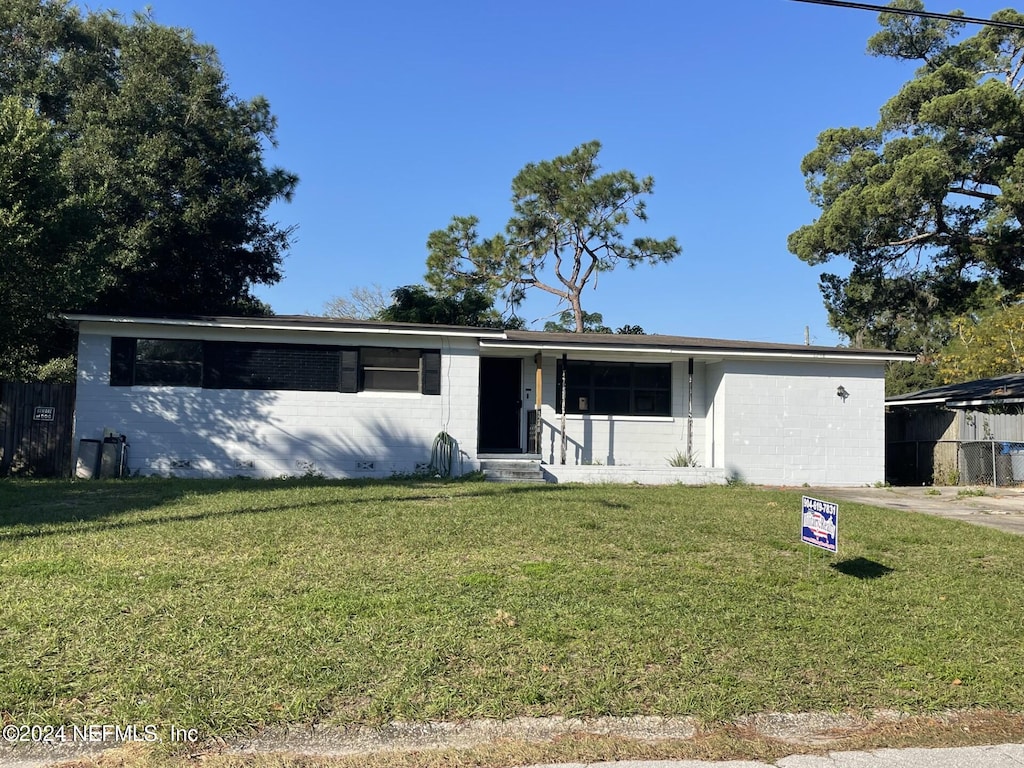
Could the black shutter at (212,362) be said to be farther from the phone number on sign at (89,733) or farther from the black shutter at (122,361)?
the phone number on sign at (89,733)

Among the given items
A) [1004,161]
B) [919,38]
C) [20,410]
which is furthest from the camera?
[919,38]

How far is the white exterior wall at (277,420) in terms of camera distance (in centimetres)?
1465

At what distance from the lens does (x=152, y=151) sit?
18453 mm

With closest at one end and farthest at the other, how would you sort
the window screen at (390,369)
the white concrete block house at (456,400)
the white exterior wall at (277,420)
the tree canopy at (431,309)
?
the white exterior wall at (277,420) < the white concrete block house at (456,400) < the window screen at (390,369) < the tree canopy at (431,309)

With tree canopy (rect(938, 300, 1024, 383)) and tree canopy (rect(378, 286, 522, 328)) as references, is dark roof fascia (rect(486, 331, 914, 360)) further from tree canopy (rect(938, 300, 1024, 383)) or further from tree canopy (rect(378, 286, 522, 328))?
tree canopy (rect(938, 300, 1024, 383))

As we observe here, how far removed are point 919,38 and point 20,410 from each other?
2666 centimetres

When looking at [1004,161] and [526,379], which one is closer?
[526,379]

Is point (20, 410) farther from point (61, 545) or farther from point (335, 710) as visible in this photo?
point (335, 710)

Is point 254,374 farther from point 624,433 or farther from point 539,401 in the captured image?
point 624,433

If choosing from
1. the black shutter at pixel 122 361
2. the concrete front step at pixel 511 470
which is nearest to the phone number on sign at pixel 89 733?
the concrete front step at pixel 511 470

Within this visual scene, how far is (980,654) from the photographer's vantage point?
5145 millimetres

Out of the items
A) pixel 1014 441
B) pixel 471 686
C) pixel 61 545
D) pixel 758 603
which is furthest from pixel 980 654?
pixel 1014 441

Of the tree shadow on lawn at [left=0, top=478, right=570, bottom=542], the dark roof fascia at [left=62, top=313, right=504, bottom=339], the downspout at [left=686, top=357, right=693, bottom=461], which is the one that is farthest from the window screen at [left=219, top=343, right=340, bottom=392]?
the downspout at [left=686, top=357, right=693, bottom=461]

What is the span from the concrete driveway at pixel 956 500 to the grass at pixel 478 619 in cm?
242
